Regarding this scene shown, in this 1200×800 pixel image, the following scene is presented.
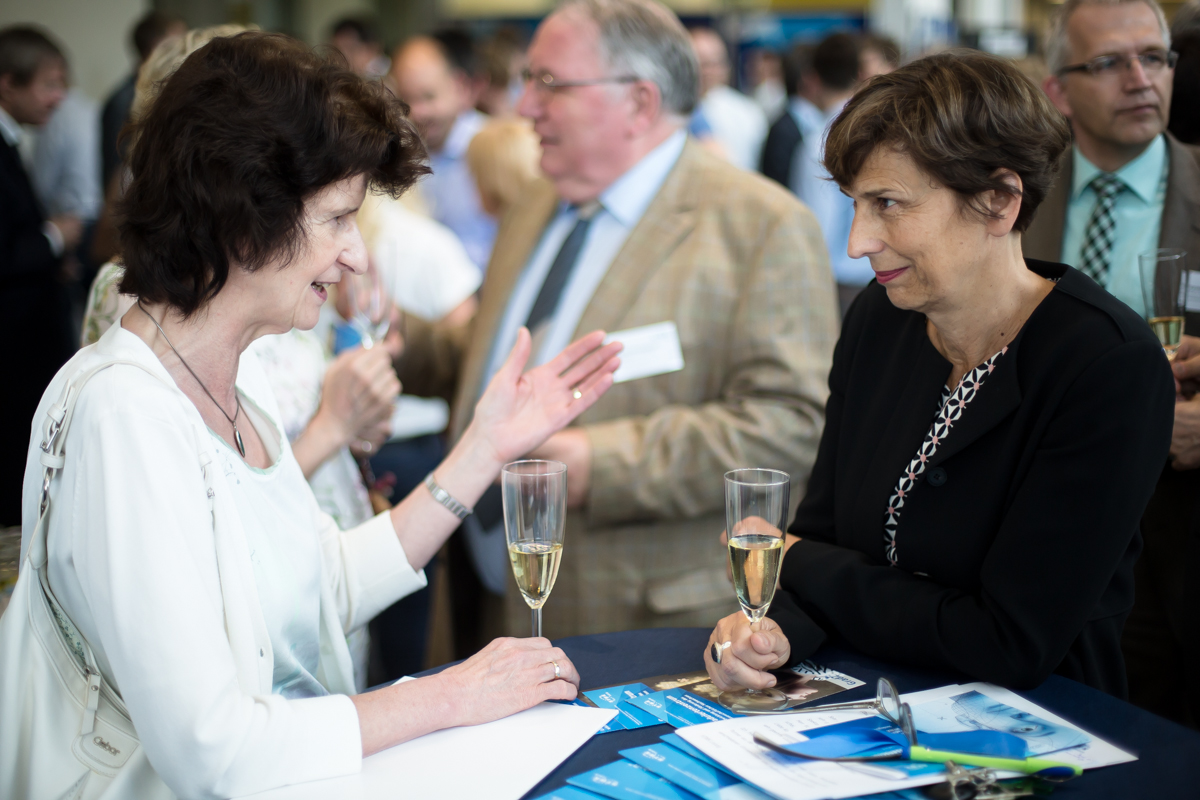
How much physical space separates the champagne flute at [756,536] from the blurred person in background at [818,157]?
4370mm

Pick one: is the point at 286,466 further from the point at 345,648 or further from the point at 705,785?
the point at 705,785

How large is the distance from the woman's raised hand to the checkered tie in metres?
1.31

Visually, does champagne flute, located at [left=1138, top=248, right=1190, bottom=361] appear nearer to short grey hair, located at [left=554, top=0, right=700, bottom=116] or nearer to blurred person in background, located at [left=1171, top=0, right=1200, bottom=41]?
blurred person in background, located at [left=1171, top=0, right=1200, bottom=41]

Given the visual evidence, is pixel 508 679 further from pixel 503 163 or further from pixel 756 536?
pixel 503 163

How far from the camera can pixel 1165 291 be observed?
197cm

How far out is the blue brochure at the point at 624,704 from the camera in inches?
53.5

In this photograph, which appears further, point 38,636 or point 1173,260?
point 1173,260

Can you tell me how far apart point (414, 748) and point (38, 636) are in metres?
0.50

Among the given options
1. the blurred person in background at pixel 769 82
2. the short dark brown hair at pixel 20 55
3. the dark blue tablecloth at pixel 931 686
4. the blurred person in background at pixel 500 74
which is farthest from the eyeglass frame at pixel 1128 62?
the blurred person in background at pixel 769 82

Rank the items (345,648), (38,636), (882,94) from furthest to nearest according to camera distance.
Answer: (345,648) → (882,94) → (38,636)

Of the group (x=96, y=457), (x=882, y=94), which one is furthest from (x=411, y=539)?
(x=882, y=94)

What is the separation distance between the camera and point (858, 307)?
1909mm

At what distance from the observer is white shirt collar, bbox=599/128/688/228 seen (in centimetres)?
274

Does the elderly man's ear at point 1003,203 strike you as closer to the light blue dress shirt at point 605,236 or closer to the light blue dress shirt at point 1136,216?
the light blue dress shirt at point 1136,216
